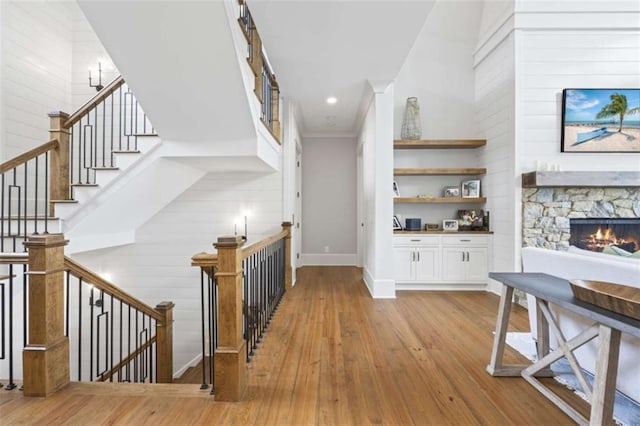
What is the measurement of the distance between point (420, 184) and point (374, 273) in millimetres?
1744

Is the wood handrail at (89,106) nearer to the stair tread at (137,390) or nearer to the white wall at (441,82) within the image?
the stair tread at (137,390)

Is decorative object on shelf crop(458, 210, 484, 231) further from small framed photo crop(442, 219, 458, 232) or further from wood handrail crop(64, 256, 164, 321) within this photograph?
wood handrail crop(64, 256, 164, 321)

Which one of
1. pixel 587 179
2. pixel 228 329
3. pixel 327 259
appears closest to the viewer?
pixel 228 329

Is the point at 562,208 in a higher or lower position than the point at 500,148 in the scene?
lower

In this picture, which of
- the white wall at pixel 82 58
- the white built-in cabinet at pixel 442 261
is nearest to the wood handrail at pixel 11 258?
the white built-in cabinet at pixel 442 261

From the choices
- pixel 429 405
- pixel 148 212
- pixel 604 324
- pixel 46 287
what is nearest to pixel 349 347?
pixel 429 405

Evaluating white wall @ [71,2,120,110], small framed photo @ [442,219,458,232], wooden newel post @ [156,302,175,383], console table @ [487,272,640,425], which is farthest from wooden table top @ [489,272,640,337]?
white wall @ [71,2,120,110]

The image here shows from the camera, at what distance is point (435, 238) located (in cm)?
448

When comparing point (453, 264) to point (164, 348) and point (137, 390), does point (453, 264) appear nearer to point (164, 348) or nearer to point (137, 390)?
point (164, 348)

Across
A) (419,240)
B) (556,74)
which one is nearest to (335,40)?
(419,240)

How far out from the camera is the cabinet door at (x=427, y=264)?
4.48 meters

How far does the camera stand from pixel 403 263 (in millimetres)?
4484

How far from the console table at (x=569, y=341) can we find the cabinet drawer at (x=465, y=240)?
2.31 meters

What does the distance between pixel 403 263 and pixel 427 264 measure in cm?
35
